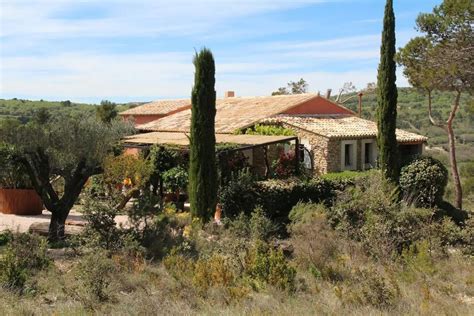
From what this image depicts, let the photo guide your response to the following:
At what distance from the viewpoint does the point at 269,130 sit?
81.3ft

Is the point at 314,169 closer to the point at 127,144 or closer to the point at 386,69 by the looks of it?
→ the point at 386,69

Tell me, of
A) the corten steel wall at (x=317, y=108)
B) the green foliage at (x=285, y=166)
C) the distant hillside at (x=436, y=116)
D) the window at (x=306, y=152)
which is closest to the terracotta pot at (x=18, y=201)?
the green foliage at (x=285, y=166)

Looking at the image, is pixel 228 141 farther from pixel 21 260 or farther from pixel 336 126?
pixel 21 260

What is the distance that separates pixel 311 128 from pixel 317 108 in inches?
162

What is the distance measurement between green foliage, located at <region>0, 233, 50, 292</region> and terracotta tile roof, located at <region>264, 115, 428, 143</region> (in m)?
16.1

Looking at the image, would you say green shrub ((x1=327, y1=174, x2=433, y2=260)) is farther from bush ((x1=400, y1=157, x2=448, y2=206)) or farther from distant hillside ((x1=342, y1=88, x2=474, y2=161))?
distant hillside ((x1=342, y1=88, x2=474, y2=161))

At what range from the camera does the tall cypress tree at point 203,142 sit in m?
17.3

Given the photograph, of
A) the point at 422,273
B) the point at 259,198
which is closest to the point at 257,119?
the point at 259,198

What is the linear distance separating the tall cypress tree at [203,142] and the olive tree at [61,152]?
4.17 metres

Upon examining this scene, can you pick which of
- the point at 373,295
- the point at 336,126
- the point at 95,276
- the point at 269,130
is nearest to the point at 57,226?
the point at 95,276

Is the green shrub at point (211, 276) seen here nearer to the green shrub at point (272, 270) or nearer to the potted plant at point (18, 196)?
the green shrub at point (272, 270)

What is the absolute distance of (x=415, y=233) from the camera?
11.2 m

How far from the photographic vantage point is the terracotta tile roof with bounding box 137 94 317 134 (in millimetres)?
26078

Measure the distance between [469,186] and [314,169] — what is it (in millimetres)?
13302
